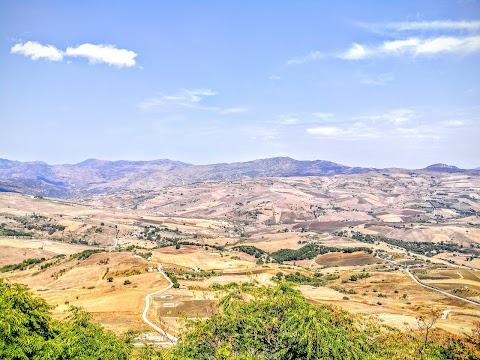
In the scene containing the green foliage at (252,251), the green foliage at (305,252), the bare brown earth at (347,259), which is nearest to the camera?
the bare brown earth at (347,259)

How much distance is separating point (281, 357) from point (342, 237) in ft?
583

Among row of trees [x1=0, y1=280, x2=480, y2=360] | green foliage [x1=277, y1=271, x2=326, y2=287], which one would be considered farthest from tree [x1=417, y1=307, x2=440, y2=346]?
green foliage [x1=277, y1=271, x2=326, y2=287]

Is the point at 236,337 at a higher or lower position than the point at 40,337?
lower

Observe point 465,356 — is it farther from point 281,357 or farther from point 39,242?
point 39,242

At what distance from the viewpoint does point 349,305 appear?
2822 inches

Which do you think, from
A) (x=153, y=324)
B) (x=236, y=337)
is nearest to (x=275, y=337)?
(x=236, y=337)

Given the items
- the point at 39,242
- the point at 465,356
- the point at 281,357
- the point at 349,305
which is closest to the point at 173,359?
the point at 281,357

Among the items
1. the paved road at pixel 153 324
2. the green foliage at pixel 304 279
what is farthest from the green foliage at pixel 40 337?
the green foliage at pixel 304 279

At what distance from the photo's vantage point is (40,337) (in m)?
23.2

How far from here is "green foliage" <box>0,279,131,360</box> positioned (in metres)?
20.2

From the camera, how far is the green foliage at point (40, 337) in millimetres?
20250

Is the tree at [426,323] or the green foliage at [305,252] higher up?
the tree at [426,323]

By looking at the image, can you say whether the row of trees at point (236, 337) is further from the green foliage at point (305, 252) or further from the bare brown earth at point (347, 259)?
the green foliage at point (305, 252)

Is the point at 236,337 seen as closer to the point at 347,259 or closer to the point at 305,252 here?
the point at 347,259
